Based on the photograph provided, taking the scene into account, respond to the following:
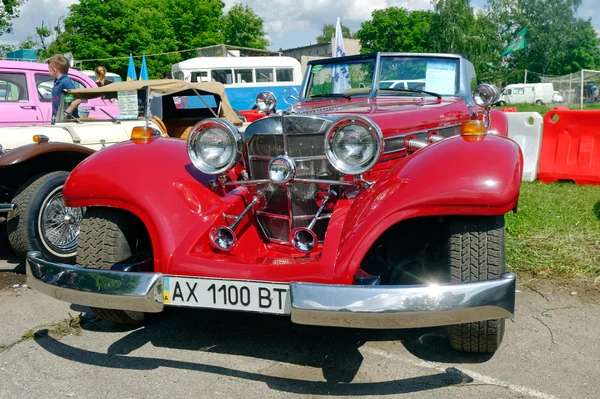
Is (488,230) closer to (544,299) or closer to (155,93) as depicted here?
(544,299)

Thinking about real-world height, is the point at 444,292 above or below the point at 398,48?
below

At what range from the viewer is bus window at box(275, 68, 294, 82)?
72.7 feet

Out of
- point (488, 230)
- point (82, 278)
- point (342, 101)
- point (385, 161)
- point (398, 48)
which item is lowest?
point (82, 278)

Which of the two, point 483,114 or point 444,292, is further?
point 483,114

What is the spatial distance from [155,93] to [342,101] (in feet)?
8.54

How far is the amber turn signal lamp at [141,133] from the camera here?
11.7 feet

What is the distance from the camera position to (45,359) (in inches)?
120

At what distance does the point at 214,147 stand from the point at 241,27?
44.2 m

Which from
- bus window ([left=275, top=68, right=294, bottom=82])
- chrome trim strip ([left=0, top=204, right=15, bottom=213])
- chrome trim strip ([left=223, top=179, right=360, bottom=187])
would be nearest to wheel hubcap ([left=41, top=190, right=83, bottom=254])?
chrome trim strip ([left=0, top=204, right=15, bottom=213])

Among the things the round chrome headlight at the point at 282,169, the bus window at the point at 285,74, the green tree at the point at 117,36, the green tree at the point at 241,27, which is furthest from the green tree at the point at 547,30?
the round chrome headlight at the point at 282,169

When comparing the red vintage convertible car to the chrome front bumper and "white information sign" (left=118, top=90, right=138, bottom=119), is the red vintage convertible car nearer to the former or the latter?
the chrome front bumper

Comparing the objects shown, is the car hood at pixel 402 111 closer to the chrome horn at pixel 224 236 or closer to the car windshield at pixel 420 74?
the car windshield at pixel 420 74

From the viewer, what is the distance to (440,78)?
4.57 m

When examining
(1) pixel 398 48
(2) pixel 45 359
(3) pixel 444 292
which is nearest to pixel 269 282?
(3) pixel 444 292
